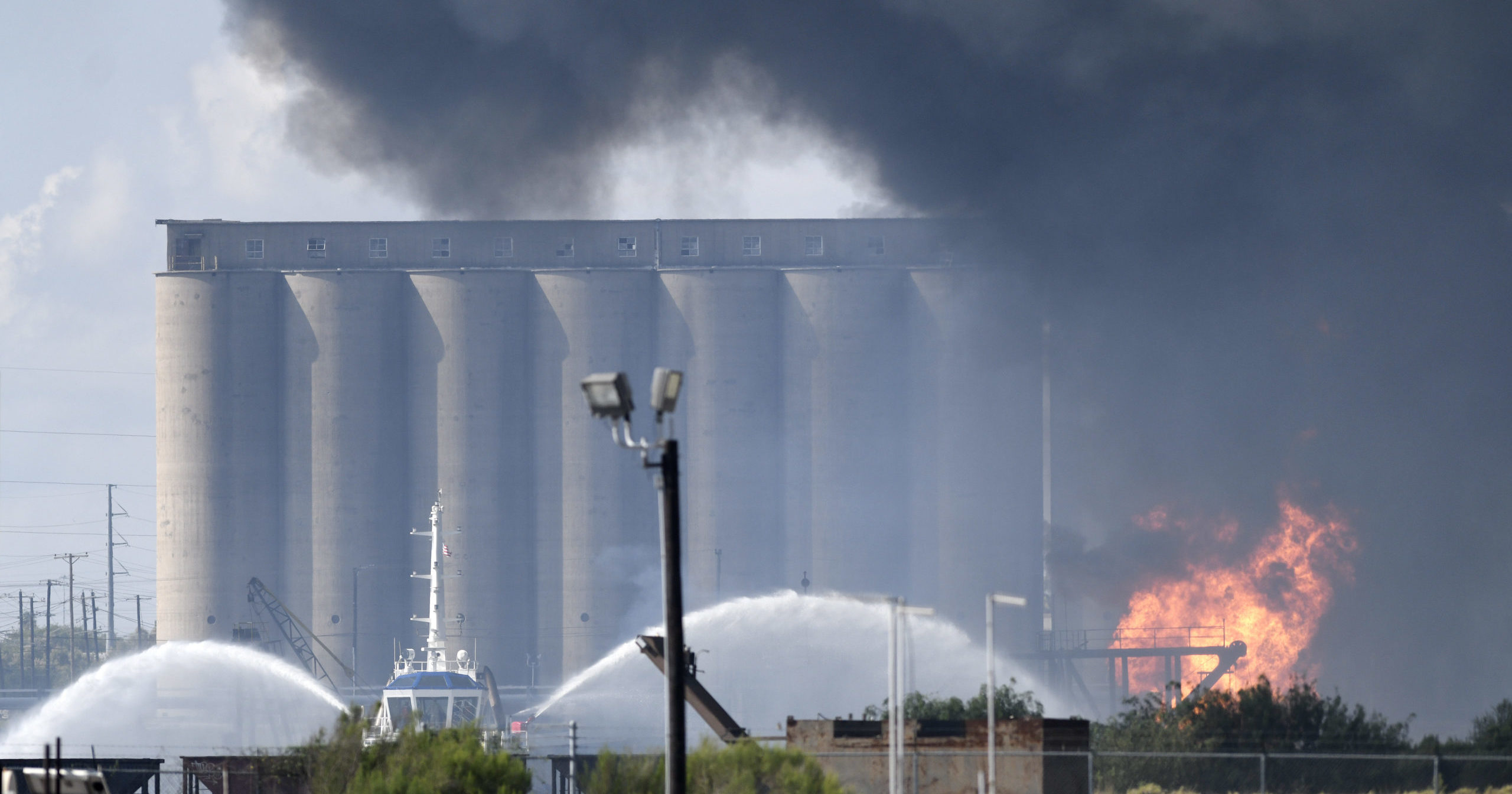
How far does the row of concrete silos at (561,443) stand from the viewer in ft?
321

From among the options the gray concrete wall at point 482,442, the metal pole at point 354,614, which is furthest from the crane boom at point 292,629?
the gray concrete wall at point 482,442

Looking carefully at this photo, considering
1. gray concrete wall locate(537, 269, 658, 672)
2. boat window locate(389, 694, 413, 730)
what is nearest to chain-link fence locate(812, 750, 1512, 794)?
boat window locate(389, 694, 413, 730)

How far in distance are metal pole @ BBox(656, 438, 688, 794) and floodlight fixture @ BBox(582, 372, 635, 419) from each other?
57cm

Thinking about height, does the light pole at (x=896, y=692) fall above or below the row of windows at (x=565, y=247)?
below

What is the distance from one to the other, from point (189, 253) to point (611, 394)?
94.1m

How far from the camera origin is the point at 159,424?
101m

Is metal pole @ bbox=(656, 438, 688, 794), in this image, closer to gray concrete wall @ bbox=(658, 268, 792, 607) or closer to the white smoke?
the white smoke

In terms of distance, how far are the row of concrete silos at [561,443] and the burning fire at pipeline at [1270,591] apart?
1029cm

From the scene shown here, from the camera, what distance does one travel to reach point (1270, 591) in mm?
87312

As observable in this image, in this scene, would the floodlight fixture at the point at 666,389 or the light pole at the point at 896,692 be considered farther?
the light pole at the point at 896,692

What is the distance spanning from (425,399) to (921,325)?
29731 millimetres

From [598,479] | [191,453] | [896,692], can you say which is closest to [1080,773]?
[896,692]

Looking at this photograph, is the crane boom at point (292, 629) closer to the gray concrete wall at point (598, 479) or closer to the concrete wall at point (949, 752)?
the gray concrete wall at point (598, 479)

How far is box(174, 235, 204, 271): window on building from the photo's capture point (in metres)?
103
